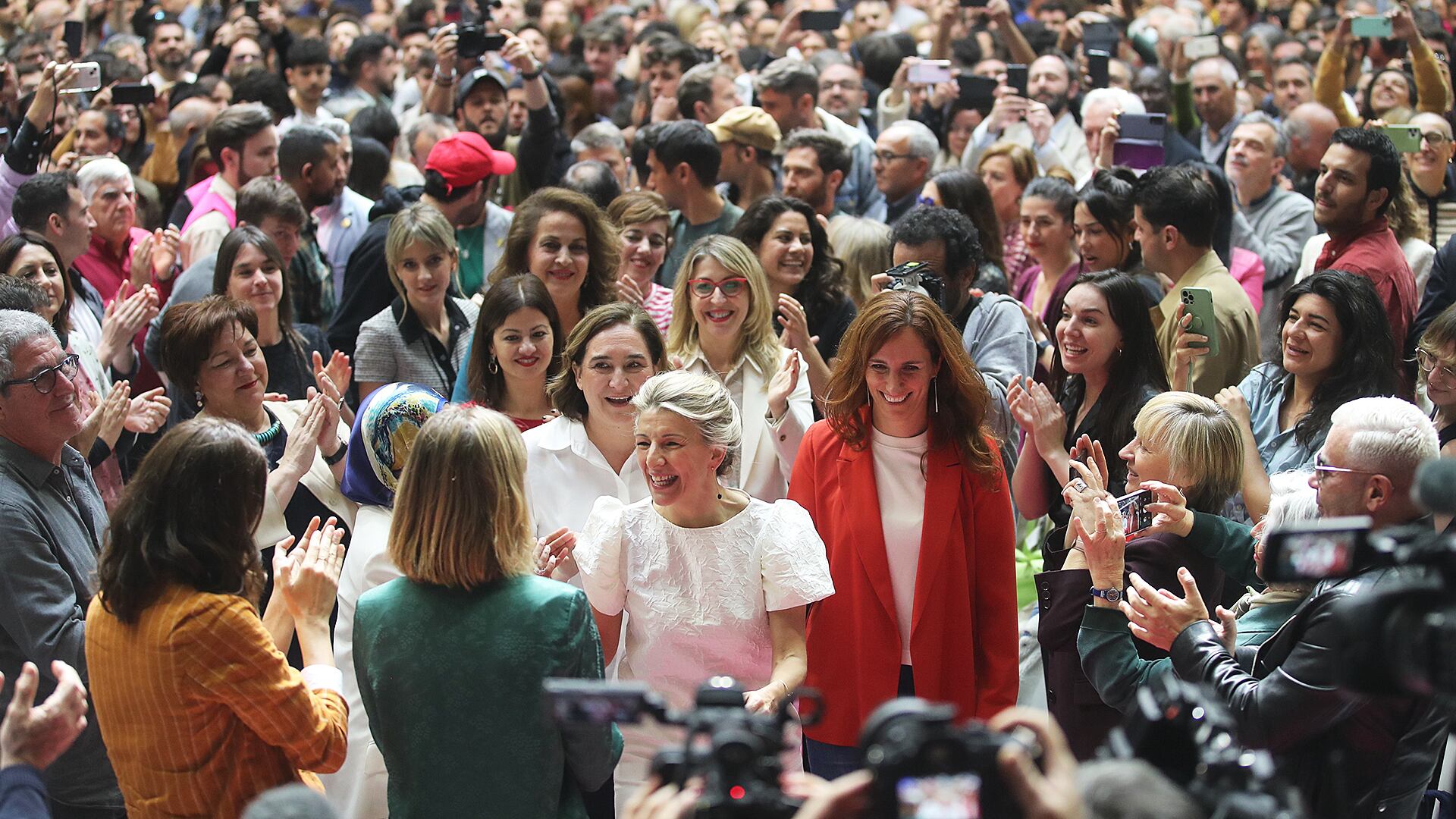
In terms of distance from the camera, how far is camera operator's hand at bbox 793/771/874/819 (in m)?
1.81

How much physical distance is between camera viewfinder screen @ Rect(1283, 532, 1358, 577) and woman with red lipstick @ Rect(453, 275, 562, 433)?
8.58 ft

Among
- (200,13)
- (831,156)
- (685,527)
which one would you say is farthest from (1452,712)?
(200,13)

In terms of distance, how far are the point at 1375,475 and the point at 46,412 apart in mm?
2891

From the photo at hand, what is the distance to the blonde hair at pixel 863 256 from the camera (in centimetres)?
578

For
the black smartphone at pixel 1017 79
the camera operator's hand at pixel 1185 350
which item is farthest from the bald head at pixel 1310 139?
the camera operator's hand at pixel 1185 350

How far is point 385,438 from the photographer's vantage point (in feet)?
11.5

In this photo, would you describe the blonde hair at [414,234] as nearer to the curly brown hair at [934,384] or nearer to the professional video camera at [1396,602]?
the curly brown hair at [934,384]

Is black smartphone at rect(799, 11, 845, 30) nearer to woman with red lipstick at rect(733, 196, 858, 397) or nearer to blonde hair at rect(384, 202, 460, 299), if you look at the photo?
woman with red lipstick at rect(733, 196, 858, 397)

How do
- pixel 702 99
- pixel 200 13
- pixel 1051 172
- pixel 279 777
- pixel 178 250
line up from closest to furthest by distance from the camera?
1. pixel 279 777
2. pixel 178 250
3. pixel 1051 172
4. pixel 702 99
5. pixel 200 13

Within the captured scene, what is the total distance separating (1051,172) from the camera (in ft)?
22.9

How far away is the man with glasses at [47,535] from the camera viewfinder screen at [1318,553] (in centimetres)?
236

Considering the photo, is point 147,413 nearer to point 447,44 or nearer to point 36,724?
point 36,724

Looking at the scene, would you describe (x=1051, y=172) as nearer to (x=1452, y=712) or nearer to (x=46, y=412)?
(x=1452, y=712)

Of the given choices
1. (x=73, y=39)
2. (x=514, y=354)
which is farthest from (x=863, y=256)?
(x=73, y=39)
